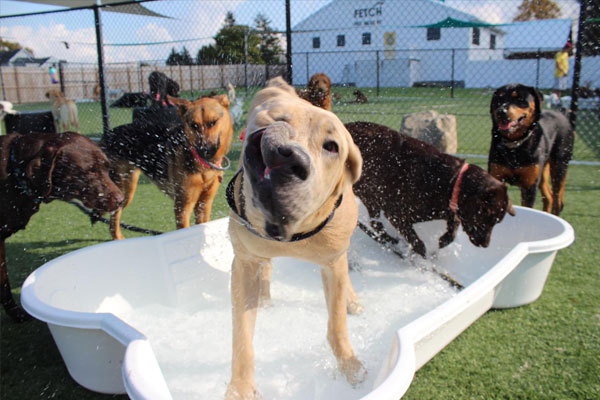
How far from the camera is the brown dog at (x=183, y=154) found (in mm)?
3854

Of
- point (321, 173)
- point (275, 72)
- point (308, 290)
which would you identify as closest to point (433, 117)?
point (275, 72)

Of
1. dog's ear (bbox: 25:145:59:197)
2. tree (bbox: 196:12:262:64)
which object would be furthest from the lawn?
tree (bbox: 196:12:262:64)

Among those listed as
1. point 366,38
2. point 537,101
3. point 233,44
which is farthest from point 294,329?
point 366,38

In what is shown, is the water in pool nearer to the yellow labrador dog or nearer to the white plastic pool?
the white plastic pool

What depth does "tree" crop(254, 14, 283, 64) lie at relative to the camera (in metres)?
7.06

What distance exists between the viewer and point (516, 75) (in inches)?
830

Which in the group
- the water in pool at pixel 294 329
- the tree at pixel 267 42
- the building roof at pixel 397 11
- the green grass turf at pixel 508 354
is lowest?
the water in pool at pixel 294 329

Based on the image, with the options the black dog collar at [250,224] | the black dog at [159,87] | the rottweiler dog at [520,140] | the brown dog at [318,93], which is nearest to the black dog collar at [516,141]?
the rottweiler dog at [520,140]

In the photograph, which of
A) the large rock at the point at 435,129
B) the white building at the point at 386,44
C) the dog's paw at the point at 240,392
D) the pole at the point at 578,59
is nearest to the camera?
the dog's paw at the point at 240,392

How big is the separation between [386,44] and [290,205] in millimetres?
19846

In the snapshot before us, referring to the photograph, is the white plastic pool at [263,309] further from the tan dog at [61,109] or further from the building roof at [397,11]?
the building roof at [397,11]

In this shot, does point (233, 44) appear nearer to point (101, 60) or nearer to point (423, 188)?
Answer: point (101, 60)

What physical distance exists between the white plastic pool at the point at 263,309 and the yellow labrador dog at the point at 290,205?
1.10ft

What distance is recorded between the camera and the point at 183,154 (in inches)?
155
